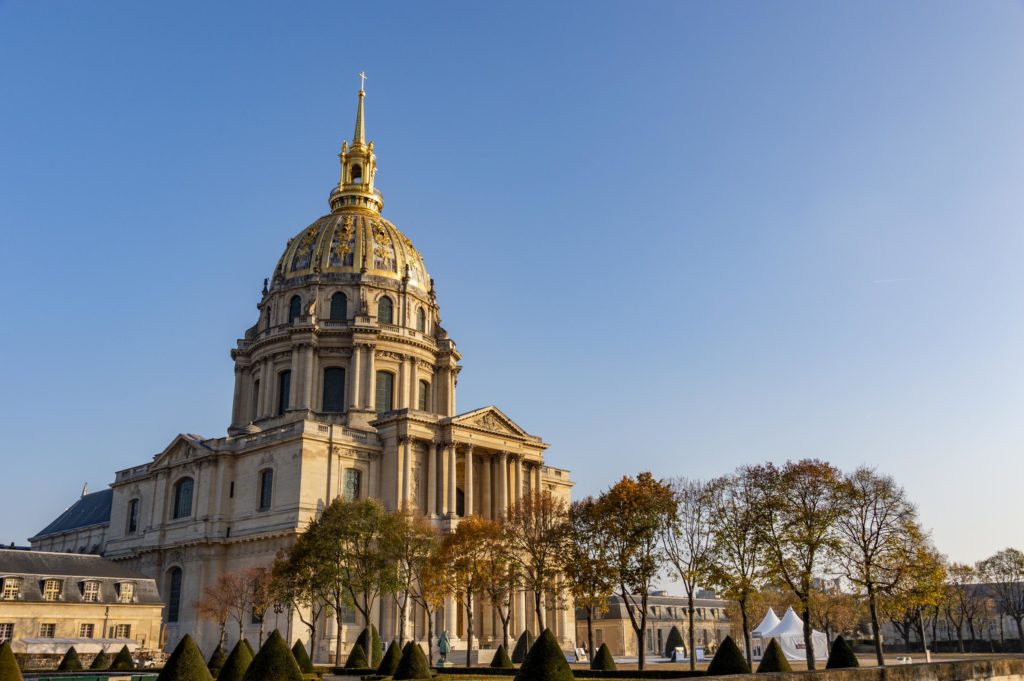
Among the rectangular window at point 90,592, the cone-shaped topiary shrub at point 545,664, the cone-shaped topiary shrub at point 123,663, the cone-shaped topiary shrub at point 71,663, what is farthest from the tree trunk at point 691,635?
the rectangular window at point 90,592

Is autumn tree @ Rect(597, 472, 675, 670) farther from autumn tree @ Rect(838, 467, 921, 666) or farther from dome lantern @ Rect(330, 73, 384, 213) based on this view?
dome lantern @ Rect(330, 73, 384, 213)

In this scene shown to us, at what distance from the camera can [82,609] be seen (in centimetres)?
5466

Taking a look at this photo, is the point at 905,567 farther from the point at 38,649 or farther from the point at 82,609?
the point at 82,609

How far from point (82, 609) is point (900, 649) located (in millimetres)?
63607

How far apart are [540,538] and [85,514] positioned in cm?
5784

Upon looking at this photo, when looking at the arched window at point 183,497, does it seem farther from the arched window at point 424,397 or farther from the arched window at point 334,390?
the arched window at point 424,397

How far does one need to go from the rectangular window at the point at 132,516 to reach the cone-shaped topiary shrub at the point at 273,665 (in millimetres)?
50822

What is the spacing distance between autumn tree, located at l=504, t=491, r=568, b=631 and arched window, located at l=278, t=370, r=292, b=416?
2694cm

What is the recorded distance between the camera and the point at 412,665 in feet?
109

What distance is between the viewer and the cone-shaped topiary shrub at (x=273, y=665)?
83.2 ft

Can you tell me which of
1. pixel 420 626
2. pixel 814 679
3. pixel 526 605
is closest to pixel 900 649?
pixel 526 605

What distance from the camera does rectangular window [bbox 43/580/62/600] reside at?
2110 inches

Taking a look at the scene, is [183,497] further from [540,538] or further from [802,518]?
[802,518]

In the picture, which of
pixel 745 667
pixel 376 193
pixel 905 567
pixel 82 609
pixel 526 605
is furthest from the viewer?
pixel 376 193
